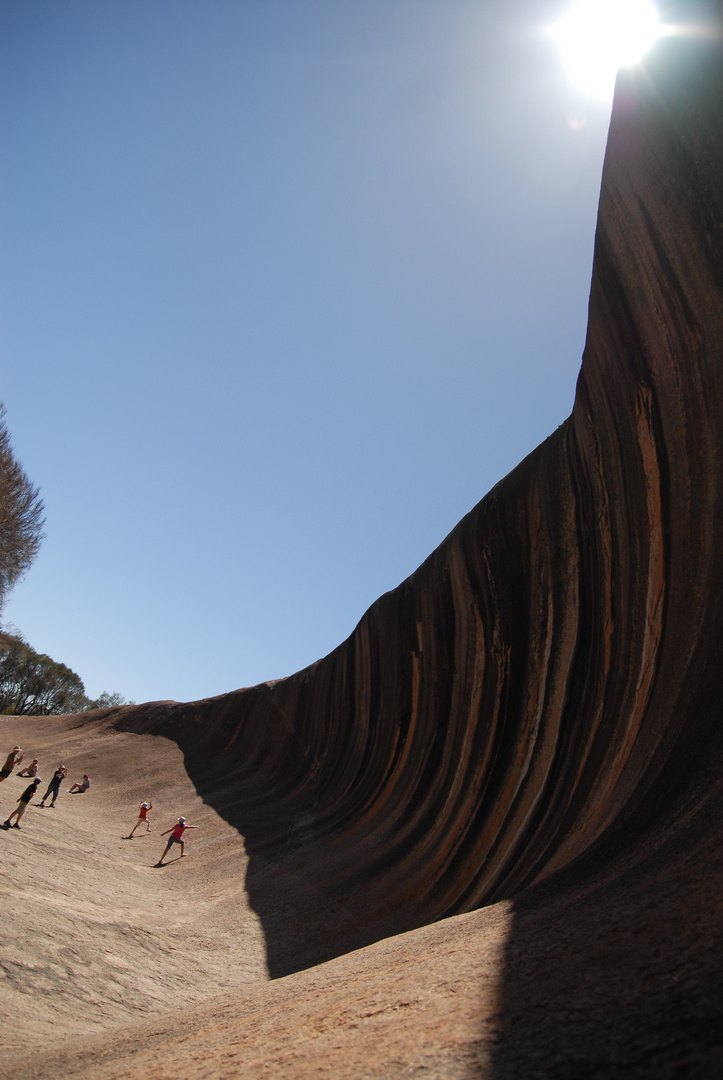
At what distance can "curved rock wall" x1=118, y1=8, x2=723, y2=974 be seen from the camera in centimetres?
516

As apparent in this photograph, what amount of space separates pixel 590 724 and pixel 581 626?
1.38 meters

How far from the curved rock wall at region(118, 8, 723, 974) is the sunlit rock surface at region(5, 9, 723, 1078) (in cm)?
3

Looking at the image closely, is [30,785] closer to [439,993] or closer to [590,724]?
[590,724]

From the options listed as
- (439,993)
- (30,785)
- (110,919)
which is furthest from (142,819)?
(439,993)

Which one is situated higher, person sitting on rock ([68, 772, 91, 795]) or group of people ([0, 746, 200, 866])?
person sitting on rock ([68, 772, 91, 795])

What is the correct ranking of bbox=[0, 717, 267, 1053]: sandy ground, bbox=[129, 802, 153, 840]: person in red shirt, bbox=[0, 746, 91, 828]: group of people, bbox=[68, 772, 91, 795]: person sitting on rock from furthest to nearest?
bbox=[68, 772, 91, 795]: person sitting on rock
bbox=[129, 802, 153, 840]: person in red shirt
bbox=[0, 746, 91, 828]: group of people
bbox=[0, 717, 267, 1053]: sandy ground

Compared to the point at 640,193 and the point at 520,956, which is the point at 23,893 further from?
the point at 640,193

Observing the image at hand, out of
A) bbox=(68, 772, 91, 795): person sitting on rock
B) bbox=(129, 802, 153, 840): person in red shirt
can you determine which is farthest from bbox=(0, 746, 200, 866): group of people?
bbox=(68, 772, 91, 795): person sitting on rock

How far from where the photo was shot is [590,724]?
271 inches

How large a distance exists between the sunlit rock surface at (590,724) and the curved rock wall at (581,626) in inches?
1.4

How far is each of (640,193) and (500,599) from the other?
5902 millimetres

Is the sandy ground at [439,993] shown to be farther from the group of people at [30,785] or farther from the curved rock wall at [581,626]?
the group of people at [30,785]

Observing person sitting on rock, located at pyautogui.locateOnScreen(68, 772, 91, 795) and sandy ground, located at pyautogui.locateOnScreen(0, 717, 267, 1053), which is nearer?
sandy ground, located at pyautogui.locateOnScreen(0, 717, 267, 1053)

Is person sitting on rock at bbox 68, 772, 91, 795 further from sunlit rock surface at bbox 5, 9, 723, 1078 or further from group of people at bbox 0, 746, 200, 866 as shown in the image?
sunlit rock surface at bbox 5, 9, 723, 1078
